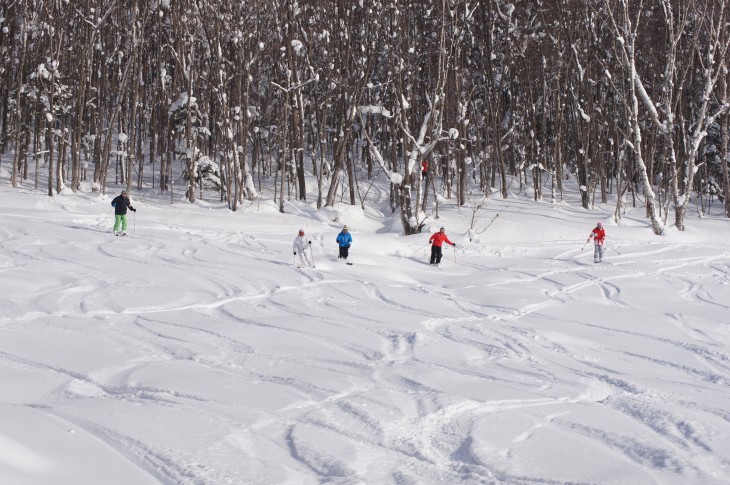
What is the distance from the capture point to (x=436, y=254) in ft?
71.4

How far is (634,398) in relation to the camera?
8.46 m

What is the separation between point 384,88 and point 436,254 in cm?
1959

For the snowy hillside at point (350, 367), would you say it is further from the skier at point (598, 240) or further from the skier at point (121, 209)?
the skier at point (121, 209)

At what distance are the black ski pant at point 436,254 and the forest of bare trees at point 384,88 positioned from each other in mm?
5153

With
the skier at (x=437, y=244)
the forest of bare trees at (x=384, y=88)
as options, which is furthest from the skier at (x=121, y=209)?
the skier at (x=437, y=244)

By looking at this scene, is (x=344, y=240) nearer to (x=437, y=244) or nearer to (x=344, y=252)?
(x=344, y=252)

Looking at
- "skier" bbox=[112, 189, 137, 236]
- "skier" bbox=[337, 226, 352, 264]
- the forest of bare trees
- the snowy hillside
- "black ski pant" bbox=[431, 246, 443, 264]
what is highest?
the forest of bare trees

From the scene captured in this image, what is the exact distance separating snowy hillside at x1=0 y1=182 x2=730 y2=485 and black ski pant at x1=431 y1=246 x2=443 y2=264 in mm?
423

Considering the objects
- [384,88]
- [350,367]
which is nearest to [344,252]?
[350,367]

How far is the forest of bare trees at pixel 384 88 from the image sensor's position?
29.9 meters

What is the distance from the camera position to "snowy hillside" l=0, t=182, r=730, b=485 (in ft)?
20.0

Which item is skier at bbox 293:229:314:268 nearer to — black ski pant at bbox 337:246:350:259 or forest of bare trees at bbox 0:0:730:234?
black ski pant at bbox 337:246:350:259

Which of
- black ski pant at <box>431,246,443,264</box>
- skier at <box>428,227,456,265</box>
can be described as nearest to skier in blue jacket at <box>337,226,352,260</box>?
skier at <box>428,227,456,265</box>

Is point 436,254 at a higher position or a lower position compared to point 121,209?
lower
